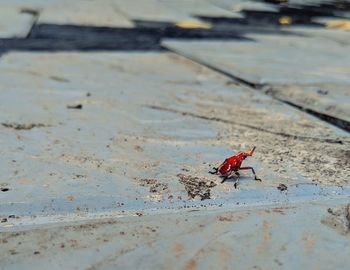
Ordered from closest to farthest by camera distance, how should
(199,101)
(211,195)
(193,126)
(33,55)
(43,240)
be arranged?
(43,240)
(211,195)
(193,126)
(199,101)
(33,55)

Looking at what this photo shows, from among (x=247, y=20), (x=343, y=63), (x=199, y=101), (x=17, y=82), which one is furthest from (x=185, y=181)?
(x=247, y=20)

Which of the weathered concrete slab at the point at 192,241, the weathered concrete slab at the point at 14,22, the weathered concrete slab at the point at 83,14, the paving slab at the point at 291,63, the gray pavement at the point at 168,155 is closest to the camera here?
the weathered concrete slab at the point at 192,241

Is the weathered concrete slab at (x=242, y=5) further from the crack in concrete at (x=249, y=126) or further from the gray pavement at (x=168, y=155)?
the crack in concrete at (x=249, y=126)

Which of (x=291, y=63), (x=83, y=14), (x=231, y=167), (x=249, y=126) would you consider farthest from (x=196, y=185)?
(x=83, y=14)

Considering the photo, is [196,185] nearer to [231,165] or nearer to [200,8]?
[231,165]

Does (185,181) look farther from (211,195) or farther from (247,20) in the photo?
(247,20)

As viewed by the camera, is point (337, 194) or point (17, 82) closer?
point (337, 194)

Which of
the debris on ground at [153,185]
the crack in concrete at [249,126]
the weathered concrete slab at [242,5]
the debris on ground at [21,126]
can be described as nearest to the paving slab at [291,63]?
the crack in concrete at [249,126]
